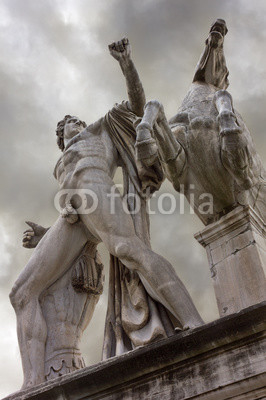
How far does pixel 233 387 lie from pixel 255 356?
0.38m

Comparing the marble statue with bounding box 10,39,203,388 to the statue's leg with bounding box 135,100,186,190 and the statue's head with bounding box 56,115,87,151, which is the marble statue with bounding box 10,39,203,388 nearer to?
the statue's head with bounding box 56,115,87,151

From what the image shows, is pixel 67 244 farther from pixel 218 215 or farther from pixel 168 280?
pixel 218 215

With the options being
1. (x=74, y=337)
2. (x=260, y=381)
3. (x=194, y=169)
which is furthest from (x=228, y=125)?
(x=74, y=337)

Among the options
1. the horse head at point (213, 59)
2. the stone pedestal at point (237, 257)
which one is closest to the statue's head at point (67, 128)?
the horse head at point (213, 59)

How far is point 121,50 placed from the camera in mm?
8602

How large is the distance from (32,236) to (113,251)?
2187mm

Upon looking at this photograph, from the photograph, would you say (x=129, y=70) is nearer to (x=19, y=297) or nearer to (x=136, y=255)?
(x=136, y=255)

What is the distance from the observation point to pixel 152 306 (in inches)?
281

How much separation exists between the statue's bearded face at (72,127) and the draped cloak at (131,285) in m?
0.78

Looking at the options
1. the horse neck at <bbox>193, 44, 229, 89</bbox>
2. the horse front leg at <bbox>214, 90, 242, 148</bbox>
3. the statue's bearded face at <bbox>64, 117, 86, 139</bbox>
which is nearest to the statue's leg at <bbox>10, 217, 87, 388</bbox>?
the statue's bearded face at <bbox>64, 117, 86, 139</bbox>

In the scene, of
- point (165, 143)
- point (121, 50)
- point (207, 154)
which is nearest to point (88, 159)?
point (165, 143)

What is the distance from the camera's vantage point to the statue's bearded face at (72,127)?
9645mm

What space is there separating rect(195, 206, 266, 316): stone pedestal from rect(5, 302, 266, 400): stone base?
734 mm

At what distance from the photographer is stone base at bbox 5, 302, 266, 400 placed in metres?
5.38
